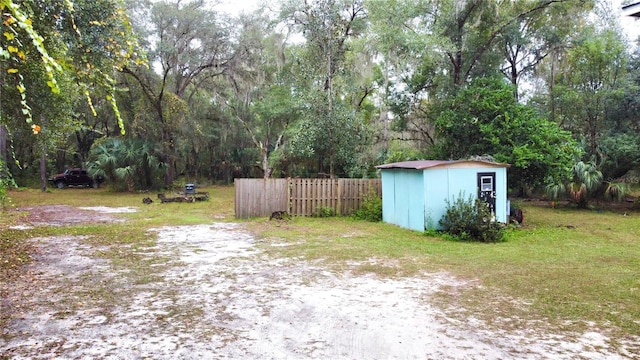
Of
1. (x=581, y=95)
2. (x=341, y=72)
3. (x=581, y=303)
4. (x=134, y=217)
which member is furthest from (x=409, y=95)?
(x=581, y=303)

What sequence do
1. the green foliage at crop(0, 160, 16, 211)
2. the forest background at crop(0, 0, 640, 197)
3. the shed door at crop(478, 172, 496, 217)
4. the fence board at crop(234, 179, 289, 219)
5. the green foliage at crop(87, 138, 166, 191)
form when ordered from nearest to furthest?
1. the green foliage at crop(0, 160, 16, 211)
2. the shed door at crop(478, 172, 496, 217)
3. the forest background at crop(0, 0, 640, 197)
4. the fence board at crop(234, 179, 289, 219)
5. the green foliage at crop(87, 138, 166, 191)

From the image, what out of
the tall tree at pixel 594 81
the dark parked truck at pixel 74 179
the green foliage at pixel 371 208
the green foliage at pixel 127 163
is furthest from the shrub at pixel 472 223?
the dark parked truck at pixel 74 179

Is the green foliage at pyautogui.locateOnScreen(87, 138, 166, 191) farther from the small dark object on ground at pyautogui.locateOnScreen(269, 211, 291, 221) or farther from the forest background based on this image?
the small dark object on ground at pyautogui.locateOnScreen(269, 211, 291, 221)

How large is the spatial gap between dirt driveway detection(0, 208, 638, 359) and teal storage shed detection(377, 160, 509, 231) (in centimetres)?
413

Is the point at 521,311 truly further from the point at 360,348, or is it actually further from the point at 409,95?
the point at 409,95

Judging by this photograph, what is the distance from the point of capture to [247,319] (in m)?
4.08

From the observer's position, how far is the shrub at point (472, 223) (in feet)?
28.8

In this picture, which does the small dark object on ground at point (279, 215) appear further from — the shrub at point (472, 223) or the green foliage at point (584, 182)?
the green foliage at point (584, 182)

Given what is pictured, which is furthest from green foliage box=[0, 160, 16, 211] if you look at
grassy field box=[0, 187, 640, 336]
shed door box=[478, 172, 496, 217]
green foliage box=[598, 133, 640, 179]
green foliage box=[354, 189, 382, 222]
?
green foliage box=[598, 133, 640, 179]

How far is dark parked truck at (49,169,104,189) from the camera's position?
86.3ft

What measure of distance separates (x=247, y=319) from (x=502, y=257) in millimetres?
4851

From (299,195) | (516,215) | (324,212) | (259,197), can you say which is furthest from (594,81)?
(259,197)

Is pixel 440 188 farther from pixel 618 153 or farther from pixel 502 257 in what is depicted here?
pixel 618 153

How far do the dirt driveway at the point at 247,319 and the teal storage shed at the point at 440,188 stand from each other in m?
4.13
